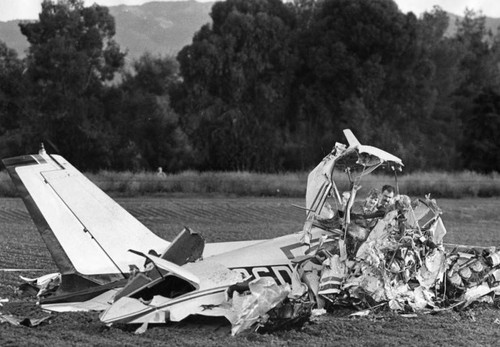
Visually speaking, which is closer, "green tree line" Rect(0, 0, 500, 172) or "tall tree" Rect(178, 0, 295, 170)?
"green tree line" Rect(0, 0, 500, 172)

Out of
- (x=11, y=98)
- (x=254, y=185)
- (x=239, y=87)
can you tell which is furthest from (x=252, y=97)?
(x=11, y=98)

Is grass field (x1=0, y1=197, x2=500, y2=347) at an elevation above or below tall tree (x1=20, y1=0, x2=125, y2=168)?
below

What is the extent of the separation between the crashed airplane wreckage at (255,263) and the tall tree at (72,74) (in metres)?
33.0

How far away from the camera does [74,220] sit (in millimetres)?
9328

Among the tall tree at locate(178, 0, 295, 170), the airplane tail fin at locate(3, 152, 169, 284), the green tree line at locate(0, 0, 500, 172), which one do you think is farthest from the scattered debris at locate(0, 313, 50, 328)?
the green tree line at locate(0, 0, 500, 172)

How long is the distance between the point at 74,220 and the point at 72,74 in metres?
36.5

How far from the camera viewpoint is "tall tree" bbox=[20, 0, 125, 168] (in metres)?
43.0

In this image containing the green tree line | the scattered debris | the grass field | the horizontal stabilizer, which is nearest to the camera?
the grass field

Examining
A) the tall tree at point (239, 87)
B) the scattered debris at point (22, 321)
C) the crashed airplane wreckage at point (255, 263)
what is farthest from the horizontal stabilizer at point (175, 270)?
the tall tree at point (239, 87)

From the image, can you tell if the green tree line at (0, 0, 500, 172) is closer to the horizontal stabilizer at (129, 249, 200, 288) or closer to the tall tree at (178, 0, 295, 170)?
the tall tree at (178, 0, 295, 170)

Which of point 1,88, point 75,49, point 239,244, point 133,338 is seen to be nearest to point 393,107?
point 75,49

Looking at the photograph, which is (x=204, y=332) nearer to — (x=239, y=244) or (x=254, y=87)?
(x=239, y=244)

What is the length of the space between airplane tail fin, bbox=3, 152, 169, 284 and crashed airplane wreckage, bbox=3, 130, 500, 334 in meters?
0.01

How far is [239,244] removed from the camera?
404 inches
